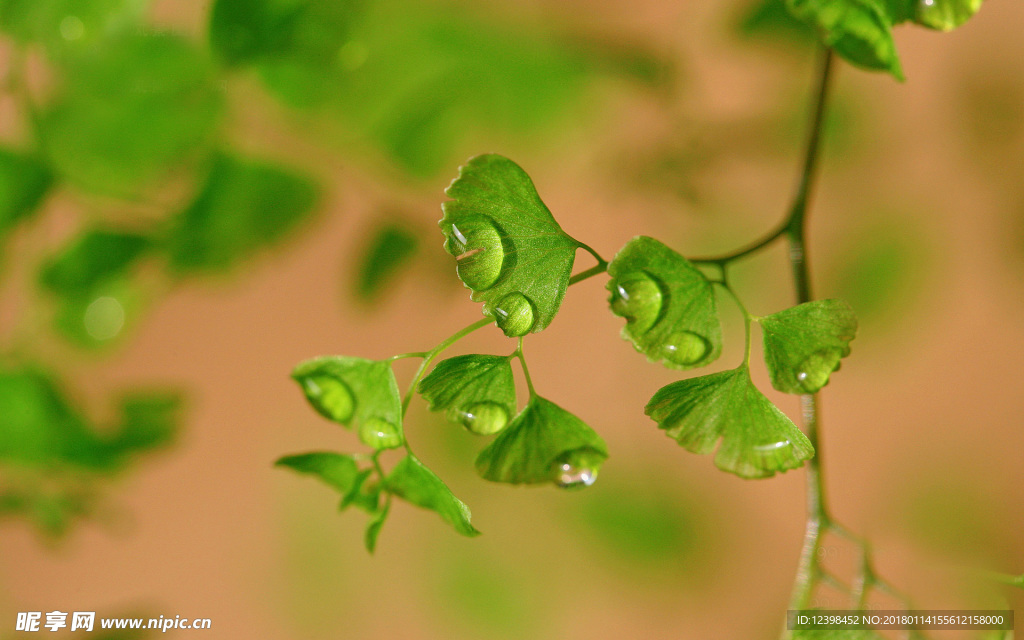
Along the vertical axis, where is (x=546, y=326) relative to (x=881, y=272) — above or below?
below

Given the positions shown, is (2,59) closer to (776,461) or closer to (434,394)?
(434,394)

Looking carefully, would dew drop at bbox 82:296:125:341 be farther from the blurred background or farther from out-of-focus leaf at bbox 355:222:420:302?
out-of-focus leaf at bbox 355:222:420:302

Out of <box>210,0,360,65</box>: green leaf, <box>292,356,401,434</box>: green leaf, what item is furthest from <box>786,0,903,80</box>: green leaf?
<box>210,0,360,65</box>: green leaf

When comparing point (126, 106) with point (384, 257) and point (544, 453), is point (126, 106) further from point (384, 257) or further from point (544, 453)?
point (544, 453)

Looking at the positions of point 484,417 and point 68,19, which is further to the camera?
point 68,19

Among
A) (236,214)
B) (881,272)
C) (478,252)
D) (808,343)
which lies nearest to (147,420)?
(236,214)

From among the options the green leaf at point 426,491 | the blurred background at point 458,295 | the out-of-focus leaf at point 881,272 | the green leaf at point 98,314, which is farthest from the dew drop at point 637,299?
the green leaf at point 98,314
